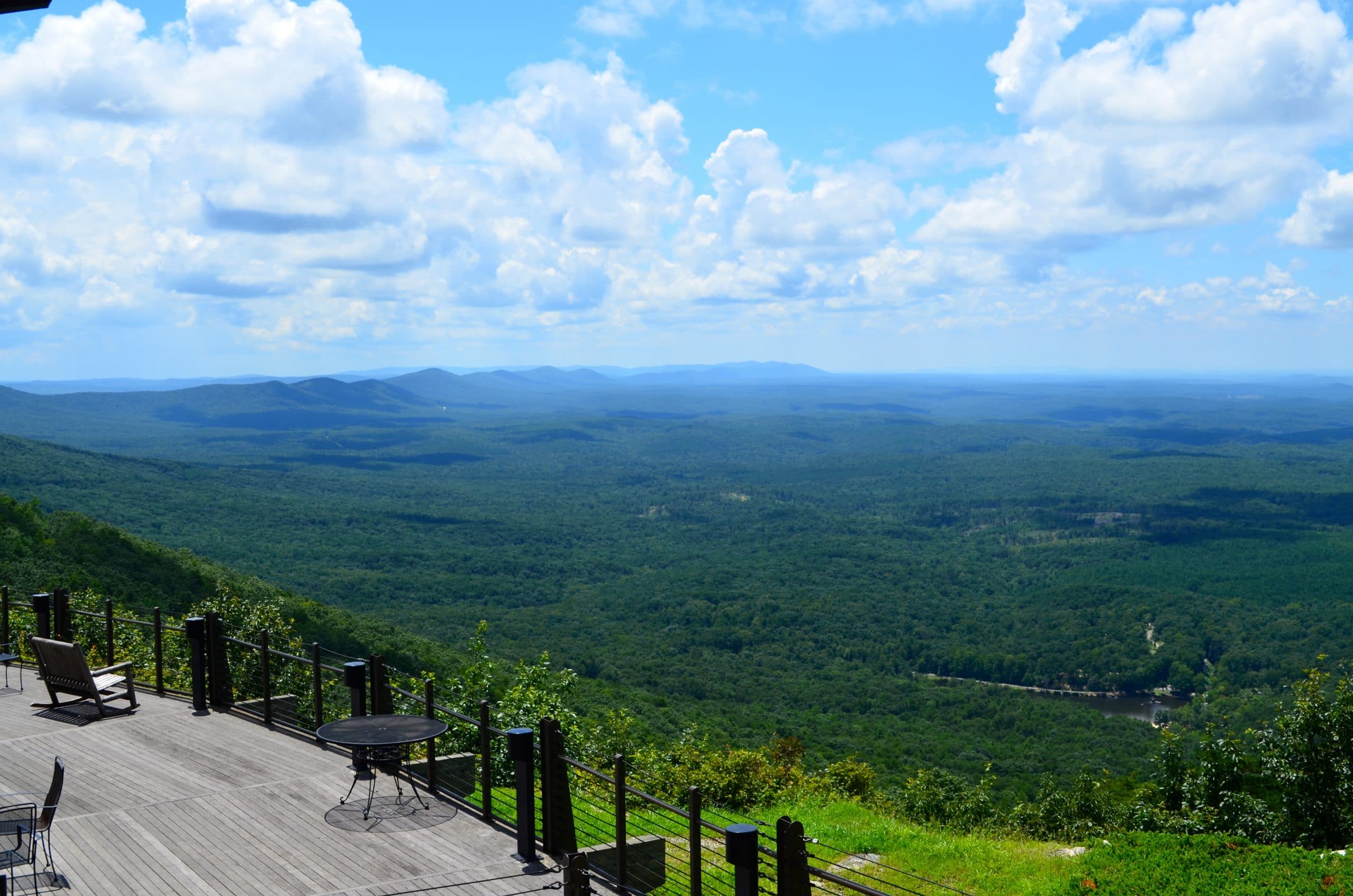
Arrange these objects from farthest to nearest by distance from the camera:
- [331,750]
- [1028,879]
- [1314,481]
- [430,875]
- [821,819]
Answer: [1314,481] → [821,819] → [1028,879] → [331,750] → [430,875]

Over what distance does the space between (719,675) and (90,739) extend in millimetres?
70503

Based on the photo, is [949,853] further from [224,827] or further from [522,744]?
[224,827]

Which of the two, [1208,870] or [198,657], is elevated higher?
[198,657]

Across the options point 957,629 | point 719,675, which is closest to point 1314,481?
point 957,629

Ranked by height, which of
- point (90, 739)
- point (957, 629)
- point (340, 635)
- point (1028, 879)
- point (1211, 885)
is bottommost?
point (957, 629)

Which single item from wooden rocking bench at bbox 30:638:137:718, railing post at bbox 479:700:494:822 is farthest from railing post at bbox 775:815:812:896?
wooden rocking bench at bbox 30:638:137:718

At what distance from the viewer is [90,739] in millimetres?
10836

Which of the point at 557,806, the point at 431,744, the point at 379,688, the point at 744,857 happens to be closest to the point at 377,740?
the point at 431,744

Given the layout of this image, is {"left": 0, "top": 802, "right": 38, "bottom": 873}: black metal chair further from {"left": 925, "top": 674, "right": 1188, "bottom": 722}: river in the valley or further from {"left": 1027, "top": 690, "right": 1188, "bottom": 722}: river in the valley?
{"left": 1027, "top": 690, "right": 1188, "bottom": 722}: river in the valley

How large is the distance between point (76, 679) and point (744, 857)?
9.59m

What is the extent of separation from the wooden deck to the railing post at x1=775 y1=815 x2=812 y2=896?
2264 mm

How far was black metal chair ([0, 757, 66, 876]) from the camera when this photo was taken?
671 cm

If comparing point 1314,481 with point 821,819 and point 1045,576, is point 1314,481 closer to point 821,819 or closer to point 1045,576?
point 1045,576

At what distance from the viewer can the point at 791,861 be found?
591cm
